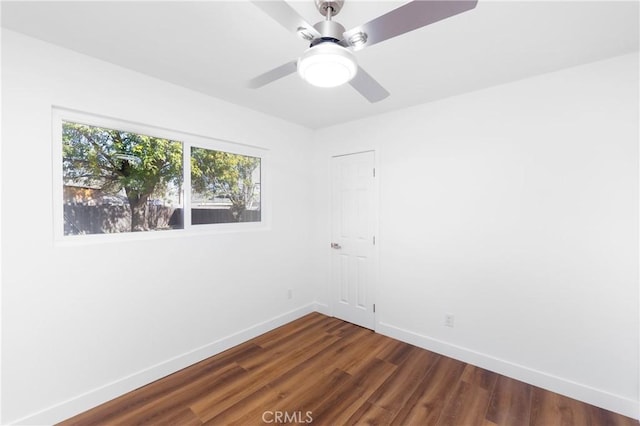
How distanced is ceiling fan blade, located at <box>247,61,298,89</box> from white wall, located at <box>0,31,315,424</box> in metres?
1.23

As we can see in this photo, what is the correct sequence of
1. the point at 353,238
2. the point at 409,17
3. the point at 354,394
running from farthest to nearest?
the point at 353,238 < the point at 354,394 < the point at 409,17

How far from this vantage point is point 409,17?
3.36 ft

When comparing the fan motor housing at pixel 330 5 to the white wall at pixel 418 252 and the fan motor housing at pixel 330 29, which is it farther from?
the white wall at pixel 418 252

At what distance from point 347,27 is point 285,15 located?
27.0 inches

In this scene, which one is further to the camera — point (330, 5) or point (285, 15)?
point (330, 5)

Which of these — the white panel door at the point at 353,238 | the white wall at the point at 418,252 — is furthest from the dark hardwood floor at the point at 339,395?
the white panel door at the point at 353,238

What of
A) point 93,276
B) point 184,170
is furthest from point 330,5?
point 93,276

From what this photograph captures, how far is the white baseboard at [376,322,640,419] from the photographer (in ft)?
6.15

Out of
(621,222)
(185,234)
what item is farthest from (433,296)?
(185,234)

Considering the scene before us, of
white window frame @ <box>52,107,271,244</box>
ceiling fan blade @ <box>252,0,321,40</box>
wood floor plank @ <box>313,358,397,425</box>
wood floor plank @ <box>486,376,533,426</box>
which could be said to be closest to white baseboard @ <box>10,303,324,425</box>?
white window frame @ <box>52,107,271,244</box>

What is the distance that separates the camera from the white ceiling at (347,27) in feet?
4.78

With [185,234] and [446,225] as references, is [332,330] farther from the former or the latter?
[185,234]

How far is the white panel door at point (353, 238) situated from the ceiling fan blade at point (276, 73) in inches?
74.0

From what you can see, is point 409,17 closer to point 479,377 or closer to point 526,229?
point 526,229
